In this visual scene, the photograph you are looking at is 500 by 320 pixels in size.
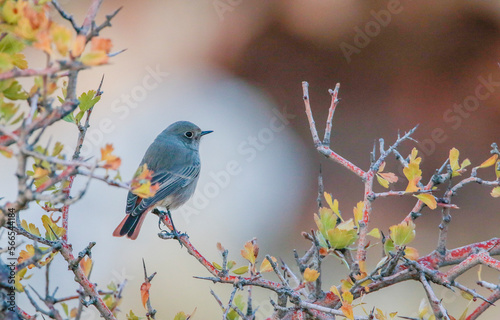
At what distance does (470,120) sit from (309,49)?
2.37 m

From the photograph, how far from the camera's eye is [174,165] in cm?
525

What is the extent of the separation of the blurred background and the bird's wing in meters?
1.50

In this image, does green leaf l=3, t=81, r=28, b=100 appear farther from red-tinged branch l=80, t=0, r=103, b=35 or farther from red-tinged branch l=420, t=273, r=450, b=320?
red-tinged branch l=420, t=273, r=450, b=320

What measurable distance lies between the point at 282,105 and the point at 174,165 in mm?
2877

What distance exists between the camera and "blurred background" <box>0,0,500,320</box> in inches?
267

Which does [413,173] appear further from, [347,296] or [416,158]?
[347,296]

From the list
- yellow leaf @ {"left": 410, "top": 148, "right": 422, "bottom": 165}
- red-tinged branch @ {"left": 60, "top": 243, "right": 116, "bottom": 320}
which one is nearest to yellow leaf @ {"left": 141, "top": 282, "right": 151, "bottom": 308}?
red-tinged branch @ {"left": 60, "top": 243, "right": 116, "bottom": 320}

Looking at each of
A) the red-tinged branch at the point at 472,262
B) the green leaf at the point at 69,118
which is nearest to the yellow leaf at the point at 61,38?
the green leaf at the point at 69,118

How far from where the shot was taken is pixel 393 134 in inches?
284

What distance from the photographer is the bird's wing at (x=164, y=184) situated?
438 centimetres

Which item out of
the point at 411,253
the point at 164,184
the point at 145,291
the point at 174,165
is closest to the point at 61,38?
the point at 145,291

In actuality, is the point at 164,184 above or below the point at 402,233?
above

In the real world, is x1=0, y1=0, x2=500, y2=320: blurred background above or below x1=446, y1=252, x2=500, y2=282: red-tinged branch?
above

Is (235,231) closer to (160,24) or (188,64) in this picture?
(188,64)
